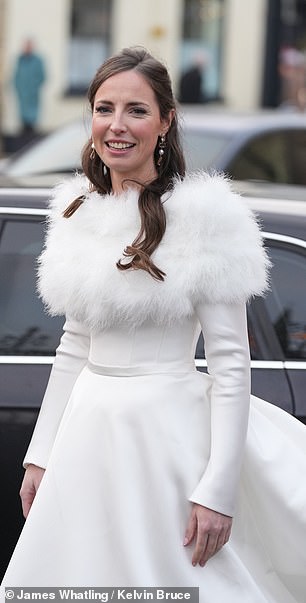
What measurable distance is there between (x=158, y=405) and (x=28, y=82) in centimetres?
1851

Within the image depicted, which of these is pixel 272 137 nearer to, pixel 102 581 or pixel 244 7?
pixel 102 581

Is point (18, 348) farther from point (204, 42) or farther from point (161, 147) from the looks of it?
point (204, 42)

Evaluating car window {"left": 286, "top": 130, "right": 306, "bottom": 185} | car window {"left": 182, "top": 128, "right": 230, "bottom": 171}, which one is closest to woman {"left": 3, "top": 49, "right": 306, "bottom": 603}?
car window {"left": 182, "top": 128, "right": 230, "bottom": 171}

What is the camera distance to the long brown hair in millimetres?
3293

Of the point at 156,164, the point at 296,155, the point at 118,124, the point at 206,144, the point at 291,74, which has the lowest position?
the point at 291,74

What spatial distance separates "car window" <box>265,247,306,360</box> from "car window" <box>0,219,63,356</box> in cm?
64

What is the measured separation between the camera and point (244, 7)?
22922 mm

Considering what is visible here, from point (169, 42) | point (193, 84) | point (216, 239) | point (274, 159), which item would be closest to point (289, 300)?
point (216, 239)

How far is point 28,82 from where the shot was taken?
2138 centimetres

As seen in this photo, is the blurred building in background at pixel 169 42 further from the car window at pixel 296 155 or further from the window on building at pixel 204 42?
the car window at pixel 296 155

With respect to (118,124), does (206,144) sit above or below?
below

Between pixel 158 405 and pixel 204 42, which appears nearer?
pixel 158 405

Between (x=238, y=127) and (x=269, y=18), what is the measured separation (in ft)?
47.8

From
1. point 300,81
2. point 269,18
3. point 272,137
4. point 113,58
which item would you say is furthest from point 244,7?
point 113,58
